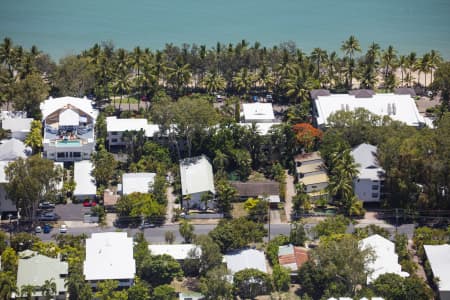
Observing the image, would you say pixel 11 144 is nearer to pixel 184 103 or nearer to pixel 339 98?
pixel 184 103

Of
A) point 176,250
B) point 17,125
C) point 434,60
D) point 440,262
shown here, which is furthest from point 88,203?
point 434,60

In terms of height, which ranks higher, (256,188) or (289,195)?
(256,188)

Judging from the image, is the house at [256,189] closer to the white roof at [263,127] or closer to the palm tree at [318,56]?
the white roof at [263,127]

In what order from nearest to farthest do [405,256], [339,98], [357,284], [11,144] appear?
[357,284] < [405,256] < [11,144] < [339,98]

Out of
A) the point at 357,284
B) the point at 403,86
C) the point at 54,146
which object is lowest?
the point at 357,284

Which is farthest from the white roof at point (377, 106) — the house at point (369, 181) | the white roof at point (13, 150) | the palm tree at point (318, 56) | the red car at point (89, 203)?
the white roof at point (13, 150)

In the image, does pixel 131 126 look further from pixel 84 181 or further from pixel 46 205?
pixel 46 205

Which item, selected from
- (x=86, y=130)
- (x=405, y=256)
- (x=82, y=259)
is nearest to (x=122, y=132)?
(x=86, y=130)

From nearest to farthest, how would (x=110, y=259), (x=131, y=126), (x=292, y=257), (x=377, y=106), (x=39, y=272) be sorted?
(x=39, y=272) < (x=110, y=259) < (x=292, y=257) < (x=131, y=126) < (x=377, y=106)
